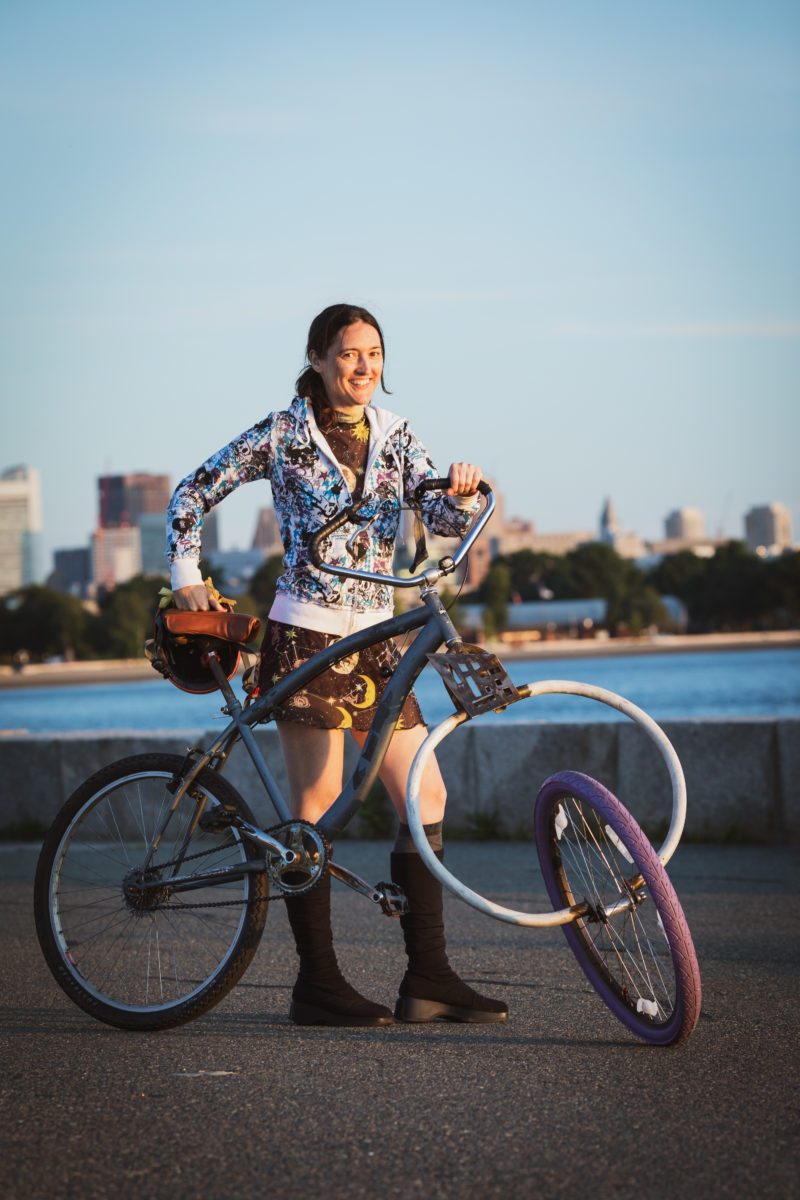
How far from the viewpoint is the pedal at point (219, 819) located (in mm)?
3850

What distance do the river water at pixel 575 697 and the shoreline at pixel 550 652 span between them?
82 cm

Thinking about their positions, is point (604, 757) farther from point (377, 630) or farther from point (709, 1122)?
point (709, 1122)

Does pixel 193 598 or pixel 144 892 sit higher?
pixel 193 598

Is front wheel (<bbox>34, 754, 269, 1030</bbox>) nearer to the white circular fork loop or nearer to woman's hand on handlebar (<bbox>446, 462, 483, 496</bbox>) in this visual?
the white circular fork loop

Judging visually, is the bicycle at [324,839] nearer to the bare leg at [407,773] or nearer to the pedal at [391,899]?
the pedal at [391,899]

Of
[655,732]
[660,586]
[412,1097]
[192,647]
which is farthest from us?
Answer: [660,586]

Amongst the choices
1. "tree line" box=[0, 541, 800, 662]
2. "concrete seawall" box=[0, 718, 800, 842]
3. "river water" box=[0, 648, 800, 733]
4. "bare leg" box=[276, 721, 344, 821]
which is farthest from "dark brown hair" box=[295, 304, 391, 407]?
"tree line" box=[0, 541, 800, 662]

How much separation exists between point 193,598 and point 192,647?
0.20 meters

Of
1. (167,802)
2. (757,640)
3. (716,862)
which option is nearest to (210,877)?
(167,802)

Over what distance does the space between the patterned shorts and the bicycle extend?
6 cm

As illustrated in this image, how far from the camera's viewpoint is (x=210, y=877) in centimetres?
384

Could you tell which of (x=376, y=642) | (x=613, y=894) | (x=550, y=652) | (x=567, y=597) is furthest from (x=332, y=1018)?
(x=567, y=597)

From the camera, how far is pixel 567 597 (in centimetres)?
17238

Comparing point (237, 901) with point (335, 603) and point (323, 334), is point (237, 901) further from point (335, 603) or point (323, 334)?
point (323, 334)
